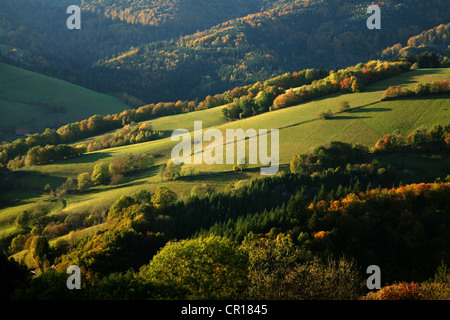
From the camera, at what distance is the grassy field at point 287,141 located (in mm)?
89562

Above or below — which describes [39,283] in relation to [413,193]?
below

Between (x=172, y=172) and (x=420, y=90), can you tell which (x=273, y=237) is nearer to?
(x=172, y=172)

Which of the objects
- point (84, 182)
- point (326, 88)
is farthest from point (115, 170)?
point (326, 88)

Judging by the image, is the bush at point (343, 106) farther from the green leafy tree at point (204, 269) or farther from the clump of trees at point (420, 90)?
the green leafy tree at point (204, 269)

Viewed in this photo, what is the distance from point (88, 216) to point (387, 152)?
7016 centimetres

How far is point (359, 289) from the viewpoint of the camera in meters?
40.1

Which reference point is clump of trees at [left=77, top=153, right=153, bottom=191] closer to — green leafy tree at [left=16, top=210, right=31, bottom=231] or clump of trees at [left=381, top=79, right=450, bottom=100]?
green leafy tree at [left=16, top=210, right=31, bottom=231]

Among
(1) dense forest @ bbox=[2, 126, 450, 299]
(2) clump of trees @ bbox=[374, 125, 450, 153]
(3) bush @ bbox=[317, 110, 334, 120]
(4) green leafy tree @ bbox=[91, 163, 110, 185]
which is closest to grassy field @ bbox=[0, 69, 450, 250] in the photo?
(3) bush @ bbox=[317, 110, 334, 120]

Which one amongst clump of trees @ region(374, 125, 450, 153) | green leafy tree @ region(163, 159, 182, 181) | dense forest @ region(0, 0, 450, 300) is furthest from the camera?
green leafy tree @ region(163, 159, 182, 181)

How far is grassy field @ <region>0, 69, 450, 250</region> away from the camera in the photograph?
89.6 metres

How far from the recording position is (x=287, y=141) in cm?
10400

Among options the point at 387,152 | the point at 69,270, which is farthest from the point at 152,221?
the point at 387,152
